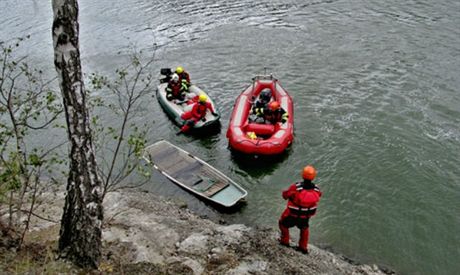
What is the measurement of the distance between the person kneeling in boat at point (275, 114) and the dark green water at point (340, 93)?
3.48 ft

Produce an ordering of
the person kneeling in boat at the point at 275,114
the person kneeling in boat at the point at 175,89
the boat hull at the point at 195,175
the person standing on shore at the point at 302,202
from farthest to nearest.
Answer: the person kneeling in boat at the point at 175,89 < the person kneeling in boat at the point at 275,114 < the boat hull at the point at 195,175 < the person standing on shore at the point at 302,202

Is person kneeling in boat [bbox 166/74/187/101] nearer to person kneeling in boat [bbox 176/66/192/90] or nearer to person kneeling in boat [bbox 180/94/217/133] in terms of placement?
person kneeling in boat [bbox 176/66/192/90]

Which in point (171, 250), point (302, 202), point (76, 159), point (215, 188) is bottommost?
point (215, 188)

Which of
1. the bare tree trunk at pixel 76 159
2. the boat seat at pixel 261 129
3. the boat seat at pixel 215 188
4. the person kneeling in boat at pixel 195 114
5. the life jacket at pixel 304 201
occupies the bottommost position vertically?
the boat seat at pixel 215 188

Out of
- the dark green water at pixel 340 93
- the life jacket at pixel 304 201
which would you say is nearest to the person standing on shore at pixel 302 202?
the life jacket at pixel 304 201

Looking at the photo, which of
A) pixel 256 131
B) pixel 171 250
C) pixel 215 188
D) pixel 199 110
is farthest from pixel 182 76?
pixel 171 250

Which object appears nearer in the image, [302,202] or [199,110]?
[302,202]

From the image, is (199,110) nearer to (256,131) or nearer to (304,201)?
(256,131)

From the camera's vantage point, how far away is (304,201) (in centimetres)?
827

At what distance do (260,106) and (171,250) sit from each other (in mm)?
6799

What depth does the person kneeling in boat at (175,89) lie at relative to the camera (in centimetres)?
1553

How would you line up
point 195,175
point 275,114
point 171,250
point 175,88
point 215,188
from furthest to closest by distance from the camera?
point 175,88 → point 275,114 → point 195,175 → point 215,188 → point 171,250

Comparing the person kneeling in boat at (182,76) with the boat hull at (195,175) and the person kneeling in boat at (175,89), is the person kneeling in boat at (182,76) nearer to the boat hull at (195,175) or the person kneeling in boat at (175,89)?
the person kneeling in boat at (175,89)

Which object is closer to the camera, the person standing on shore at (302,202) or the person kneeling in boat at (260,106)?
the person standing on shore at (302,202)
